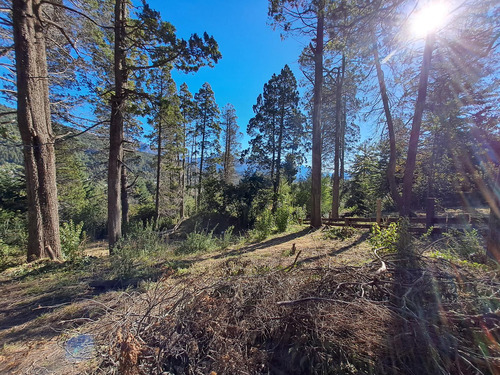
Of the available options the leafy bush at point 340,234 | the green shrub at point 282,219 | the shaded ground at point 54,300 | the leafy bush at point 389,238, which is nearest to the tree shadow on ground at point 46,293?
the shaded ground at point 54,300

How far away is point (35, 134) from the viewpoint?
5.03 m

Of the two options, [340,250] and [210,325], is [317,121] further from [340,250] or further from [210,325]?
[210,325]

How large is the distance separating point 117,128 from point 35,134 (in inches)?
76.6

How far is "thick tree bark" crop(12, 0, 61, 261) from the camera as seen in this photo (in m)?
4.86

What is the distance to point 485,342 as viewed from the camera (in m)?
1.34

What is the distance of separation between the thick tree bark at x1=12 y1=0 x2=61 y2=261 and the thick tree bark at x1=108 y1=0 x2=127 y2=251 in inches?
55.0

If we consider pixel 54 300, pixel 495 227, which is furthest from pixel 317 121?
pixel 54 300

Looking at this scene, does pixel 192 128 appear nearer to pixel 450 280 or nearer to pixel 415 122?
pixel 415 122

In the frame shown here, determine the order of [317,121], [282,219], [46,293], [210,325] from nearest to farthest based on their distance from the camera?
[210,325], [46,293], [317,121], [282,219]

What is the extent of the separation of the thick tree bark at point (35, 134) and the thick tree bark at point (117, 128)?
140 centimetres

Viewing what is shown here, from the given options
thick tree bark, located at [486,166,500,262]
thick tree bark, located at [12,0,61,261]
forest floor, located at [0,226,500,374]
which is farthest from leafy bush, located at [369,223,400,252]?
thick tree bark, located at [12,0,61,261]

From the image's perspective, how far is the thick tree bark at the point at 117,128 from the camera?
6301mm

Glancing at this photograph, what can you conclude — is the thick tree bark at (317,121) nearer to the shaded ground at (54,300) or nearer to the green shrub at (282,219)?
the green shrub at (282,219)

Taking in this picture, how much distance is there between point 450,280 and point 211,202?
1452 centimetres
